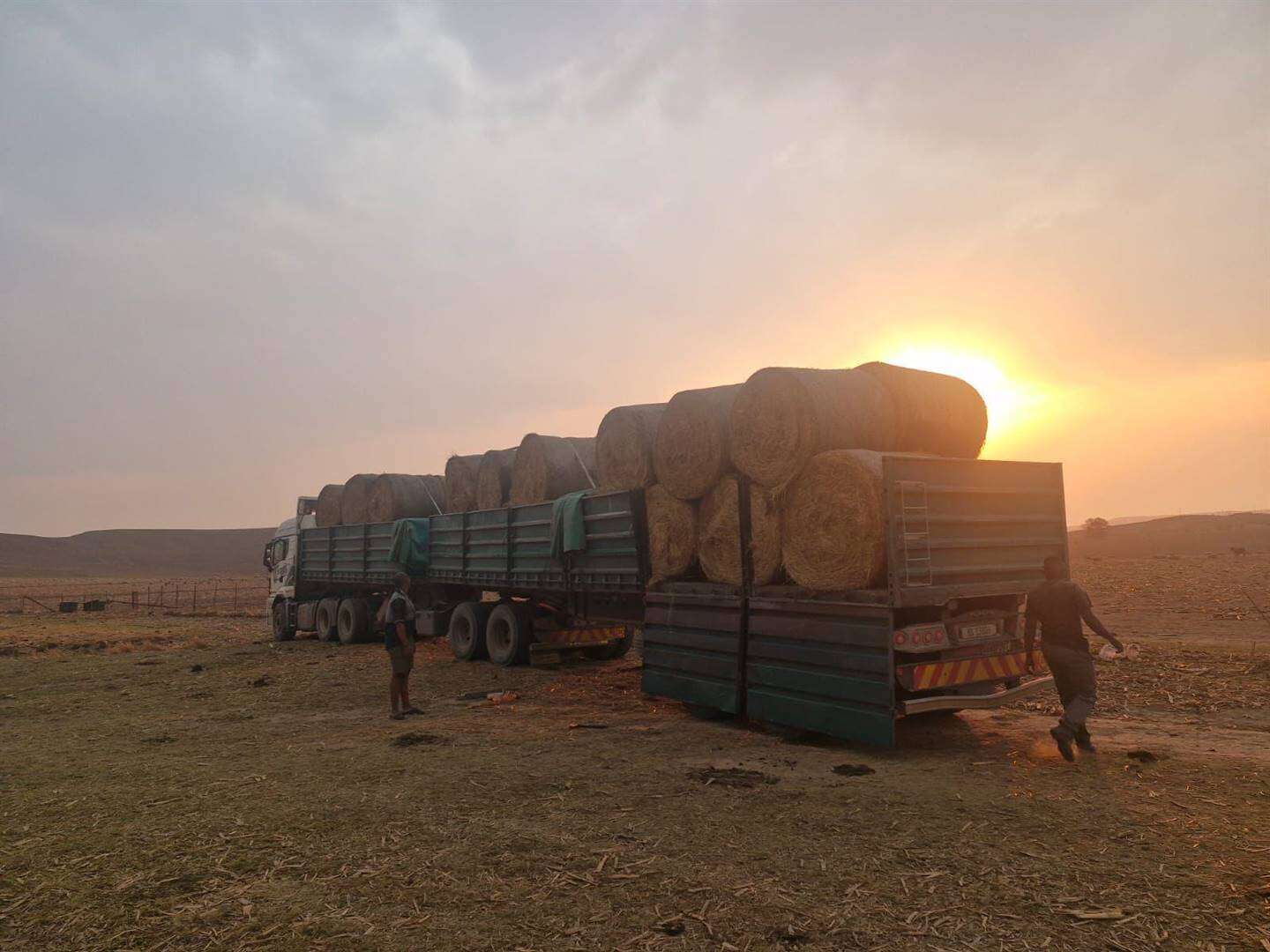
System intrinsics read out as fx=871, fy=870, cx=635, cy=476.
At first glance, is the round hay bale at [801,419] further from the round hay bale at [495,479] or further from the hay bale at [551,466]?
the round hay bale at [495,479]

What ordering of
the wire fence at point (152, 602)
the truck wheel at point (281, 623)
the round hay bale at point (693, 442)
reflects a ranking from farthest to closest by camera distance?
→ the wire fence at point (152, 602) < the truck wheel at point (281, 623) < the round hay bale at point (693, 442)

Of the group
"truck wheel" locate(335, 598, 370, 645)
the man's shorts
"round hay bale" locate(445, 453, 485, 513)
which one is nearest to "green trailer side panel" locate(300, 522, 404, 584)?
"truck wheel" locate(335, 598, 370, 645)

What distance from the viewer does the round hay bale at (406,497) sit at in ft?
61.5

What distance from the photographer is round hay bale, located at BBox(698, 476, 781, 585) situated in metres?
8.75

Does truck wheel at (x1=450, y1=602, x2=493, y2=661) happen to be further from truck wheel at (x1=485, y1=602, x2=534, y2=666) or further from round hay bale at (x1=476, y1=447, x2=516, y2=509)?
round hay bale at (x1=476, y1=447, x2=516, y2=509)

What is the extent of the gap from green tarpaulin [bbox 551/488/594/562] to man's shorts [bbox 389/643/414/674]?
267 cm

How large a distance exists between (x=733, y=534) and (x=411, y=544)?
9.44m

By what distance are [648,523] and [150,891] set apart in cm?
671

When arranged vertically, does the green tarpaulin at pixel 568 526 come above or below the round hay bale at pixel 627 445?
below

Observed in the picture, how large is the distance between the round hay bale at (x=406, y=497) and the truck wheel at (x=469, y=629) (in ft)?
12.9

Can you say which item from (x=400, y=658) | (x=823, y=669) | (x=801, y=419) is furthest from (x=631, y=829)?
(x=400, y=658)

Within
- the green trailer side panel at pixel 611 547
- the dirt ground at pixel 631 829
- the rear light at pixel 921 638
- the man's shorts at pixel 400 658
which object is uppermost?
the green trailer side panel at pixel 611 547

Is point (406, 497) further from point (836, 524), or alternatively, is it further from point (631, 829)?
point (631, 829)

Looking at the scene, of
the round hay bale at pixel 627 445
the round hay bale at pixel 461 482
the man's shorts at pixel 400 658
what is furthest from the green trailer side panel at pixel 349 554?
the round hay bale at pixel 627 445
